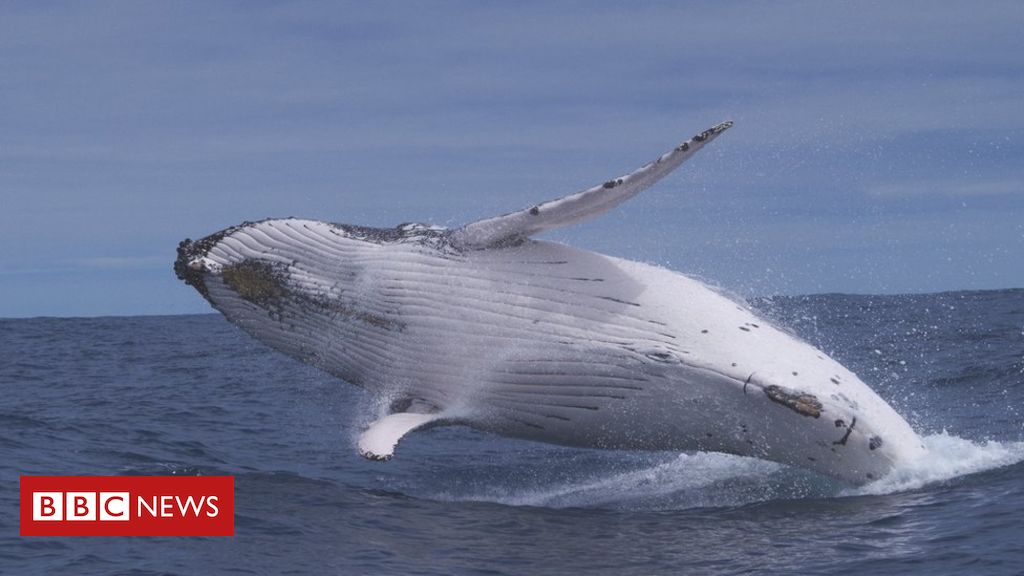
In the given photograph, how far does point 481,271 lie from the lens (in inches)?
397

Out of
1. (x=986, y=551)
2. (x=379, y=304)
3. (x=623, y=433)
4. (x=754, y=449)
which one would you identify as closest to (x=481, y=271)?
(x=379, y=304)

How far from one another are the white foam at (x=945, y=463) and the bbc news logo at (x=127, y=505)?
5952mm

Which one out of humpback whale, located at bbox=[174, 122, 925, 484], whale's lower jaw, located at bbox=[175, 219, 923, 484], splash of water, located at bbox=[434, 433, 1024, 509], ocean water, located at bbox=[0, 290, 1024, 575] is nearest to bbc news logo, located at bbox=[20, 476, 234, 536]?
ocean water, located at bbox=[0, 290, 1024, 575]

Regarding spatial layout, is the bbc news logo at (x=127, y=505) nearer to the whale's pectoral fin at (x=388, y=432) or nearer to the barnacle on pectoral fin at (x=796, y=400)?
the whale's pectoral fin at (x=388, y=432)

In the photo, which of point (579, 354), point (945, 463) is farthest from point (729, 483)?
point (579, 354)

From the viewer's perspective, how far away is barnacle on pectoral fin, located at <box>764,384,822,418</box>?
899cm

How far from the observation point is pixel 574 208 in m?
9.38

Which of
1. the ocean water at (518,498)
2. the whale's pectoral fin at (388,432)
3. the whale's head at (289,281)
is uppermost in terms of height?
the whale's head at (289,281)

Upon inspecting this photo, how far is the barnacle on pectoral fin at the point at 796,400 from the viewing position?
29.5 feet

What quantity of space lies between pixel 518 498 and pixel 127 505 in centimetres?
395

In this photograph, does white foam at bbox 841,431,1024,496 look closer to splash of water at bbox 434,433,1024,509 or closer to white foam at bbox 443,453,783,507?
splash of water at bbox 434,433,1024,509

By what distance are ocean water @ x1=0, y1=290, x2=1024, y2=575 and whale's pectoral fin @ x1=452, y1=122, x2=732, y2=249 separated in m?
2.18

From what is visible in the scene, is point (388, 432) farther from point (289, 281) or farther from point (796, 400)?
point (796, 400)

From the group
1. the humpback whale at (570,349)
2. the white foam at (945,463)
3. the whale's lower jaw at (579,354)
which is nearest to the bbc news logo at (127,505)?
the humpback whale at (570,349)
